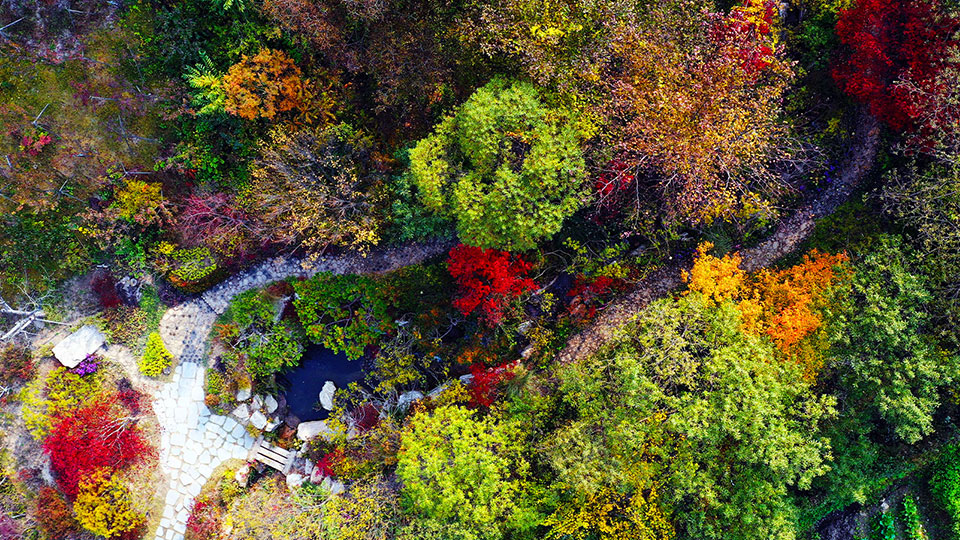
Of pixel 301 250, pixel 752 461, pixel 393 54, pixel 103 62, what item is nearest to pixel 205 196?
pixel 301 250

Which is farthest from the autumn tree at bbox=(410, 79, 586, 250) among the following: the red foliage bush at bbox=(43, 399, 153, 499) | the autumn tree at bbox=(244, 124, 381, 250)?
the red foliage bush at bbox=(43, 399, 153, 499)

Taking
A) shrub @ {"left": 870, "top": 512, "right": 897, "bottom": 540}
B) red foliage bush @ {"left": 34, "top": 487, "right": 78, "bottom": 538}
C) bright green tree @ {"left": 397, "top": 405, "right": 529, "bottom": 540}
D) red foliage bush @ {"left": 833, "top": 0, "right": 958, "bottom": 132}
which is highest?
red foliage bush @ {"left": 833, "top": 0, "right": 958, "bottom": 132}

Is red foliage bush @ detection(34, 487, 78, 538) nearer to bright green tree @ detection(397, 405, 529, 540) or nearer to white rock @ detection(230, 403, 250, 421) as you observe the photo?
white rock @ detection(230, 403, 250, 421)

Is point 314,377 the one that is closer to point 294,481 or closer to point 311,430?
point 311,430

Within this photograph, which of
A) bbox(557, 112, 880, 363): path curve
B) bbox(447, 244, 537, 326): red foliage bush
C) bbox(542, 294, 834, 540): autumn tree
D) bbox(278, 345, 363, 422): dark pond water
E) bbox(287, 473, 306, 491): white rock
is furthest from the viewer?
bbox(278, 345, 363, 422): dark pond water

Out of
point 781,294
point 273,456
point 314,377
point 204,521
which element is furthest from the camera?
point 314,377

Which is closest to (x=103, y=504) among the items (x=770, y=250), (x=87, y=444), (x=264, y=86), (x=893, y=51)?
(x=87, y=444)
